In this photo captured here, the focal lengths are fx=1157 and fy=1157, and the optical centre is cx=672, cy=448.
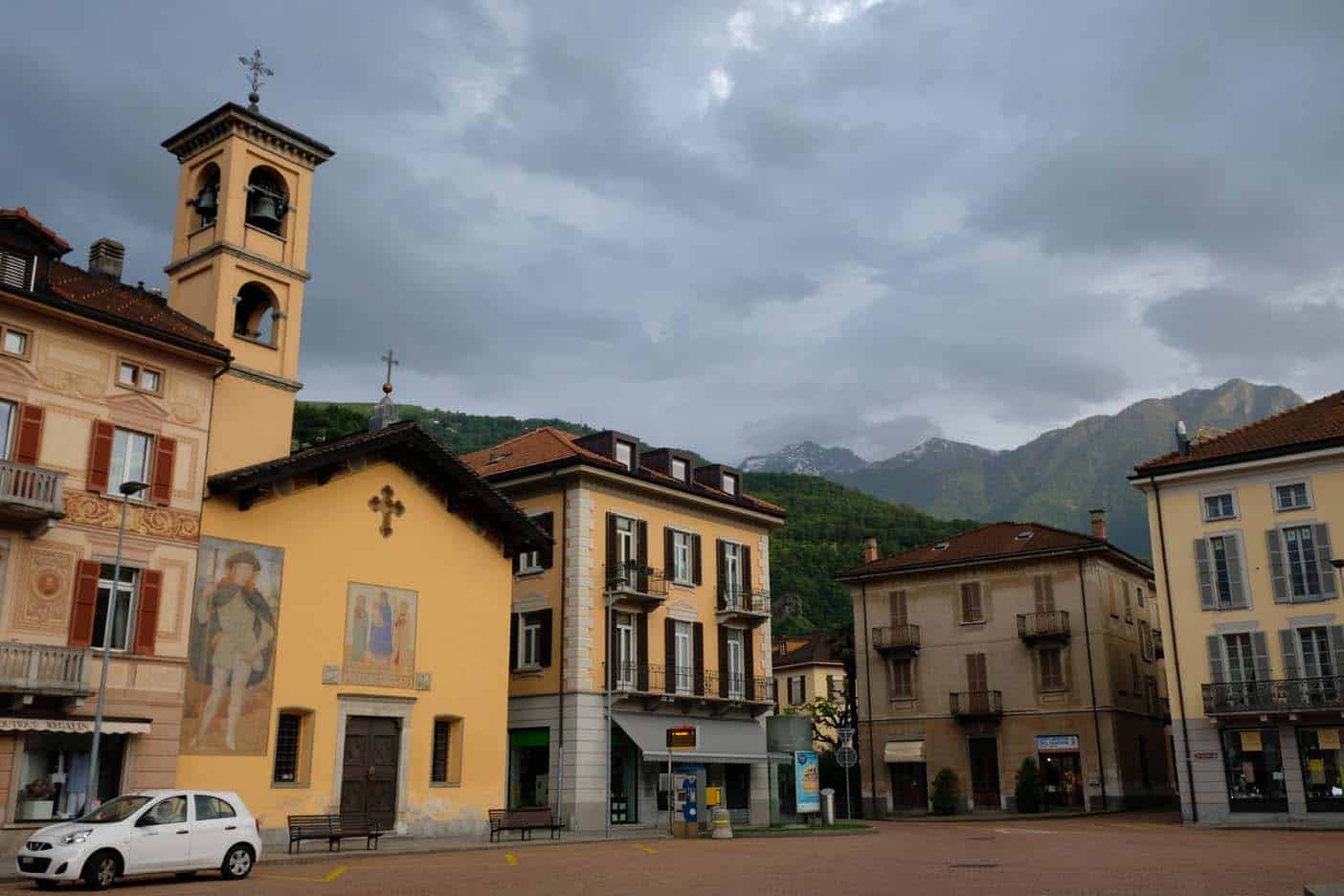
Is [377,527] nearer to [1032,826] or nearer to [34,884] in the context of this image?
[34,884]

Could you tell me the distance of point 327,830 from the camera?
25781 millimetres

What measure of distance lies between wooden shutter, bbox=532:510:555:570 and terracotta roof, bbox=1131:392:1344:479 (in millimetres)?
20512

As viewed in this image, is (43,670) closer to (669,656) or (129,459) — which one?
(129,459)

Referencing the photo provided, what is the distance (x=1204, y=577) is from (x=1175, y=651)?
276 cm

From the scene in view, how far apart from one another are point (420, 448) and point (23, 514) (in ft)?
35.9

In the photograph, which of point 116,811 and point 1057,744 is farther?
point 1057,744

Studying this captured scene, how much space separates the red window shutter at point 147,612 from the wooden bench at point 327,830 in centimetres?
500

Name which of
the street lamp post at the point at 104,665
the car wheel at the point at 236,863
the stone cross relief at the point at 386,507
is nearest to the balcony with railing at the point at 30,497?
the street lamp post at the point at 104,665

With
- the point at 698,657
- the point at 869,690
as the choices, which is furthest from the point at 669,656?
the point at 869,690

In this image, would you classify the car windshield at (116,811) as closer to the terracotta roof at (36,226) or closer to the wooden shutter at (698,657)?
the terracotta roof at (36,226)

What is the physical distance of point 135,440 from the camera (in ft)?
84.1

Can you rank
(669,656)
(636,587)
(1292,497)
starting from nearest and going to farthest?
(636,587) → (1292,497) → (669,656)

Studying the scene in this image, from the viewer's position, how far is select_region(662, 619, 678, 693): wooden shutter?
129ft

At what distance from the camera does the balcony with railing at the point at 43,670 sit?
21.9 metres
